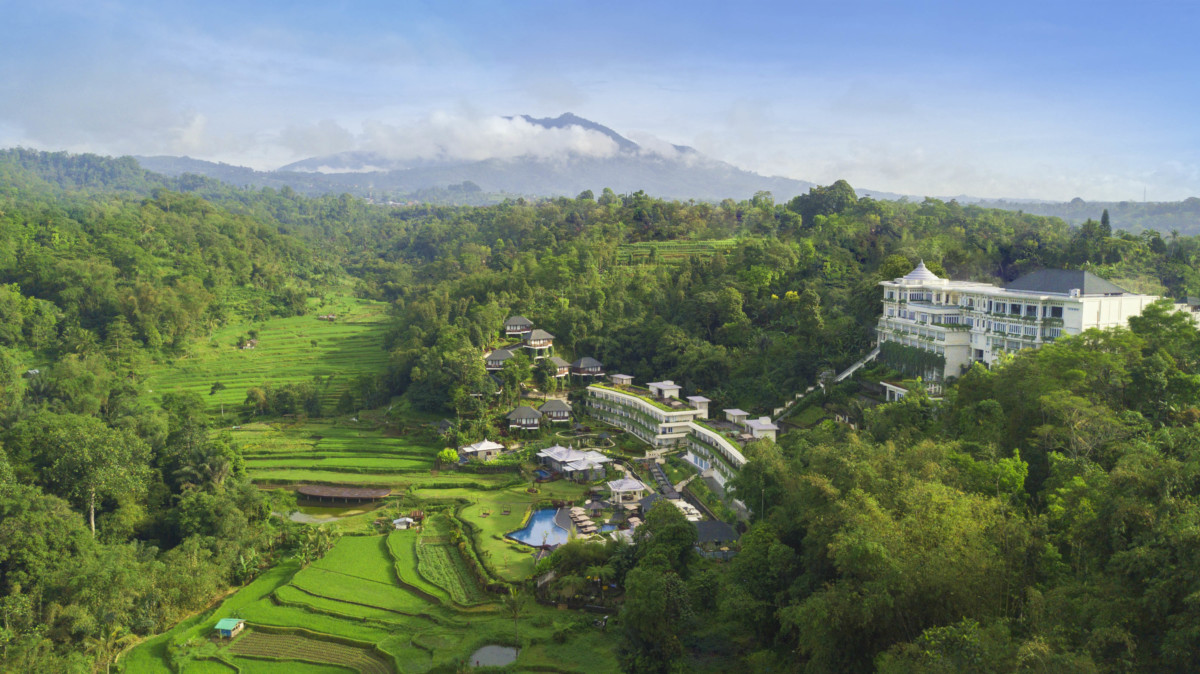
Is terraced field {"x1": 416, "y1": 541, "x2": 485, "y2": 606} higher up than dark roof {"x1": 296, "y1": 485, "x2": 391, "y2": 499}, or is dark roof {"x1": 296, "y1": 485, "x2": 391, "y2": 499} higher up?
terraced field {"x1": 416, "y1": 541, "x2": 485, "y2": 606}

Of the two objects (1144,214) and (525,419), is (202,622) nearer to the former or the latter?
(525,419)

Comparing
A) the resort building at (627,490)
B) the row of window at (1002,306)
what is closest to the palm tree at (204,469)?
the resort building at (627,490)

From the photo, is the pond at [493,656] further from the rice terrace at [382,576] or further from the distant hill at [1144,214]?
the distant hill at [1144,214]

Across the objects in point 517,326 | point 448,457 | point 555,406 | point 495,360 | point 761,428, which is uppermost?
point 517,326

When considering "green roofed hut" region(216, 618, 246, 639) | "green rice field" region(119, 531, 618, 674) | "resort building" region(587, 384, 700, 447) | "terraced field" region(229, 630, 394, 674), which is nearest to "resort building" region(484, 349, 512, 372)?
"resort building" region(587, 384, 700, 447)

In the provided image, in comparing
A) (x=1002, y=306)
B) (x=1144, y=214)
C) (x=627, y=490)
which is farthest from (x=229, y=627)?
(x=1144, y=214)

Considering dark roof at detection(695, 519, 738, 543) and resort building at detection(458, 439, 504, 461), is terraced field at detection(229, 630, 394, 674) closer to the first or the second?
dark roof at detection(695, 519, 738, 543)
